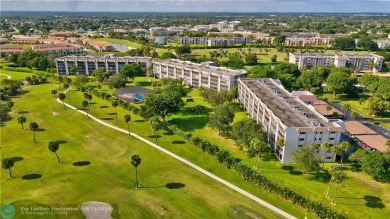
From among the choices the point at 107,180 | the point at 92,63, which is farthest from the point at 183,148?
the point at 92,63

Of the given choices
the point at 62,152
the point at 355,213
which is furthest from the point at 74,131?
the point at 355,213

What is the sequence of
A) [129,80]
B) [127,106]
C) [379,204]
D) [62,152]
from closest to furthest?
[379,204]
[62,152]
[127,106]
[129,80]

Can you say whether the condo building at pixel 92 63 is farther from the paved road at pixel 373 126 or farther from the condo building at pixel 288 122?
the paved road at pixel 373 126

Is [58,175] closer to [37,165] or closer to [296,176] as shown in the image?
[37,165]

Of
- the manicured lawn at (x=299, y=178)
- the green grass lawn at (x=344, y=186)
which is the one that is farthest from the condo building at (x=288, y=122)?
the manicured lawn at (x=299, y=178)

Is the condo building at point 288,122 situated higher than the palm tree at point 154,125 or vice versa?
the condo building at point 288,122

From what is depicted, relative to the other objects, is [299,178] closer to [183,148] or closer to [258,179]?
[258,179]

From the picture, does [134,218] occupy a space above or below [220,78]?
below

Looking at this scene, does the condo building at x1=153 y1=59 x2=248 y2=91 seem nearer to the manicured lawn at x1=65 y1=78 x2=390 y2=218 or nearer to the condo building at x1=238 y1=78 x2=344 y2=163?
the condo building at x1=238 y1=78 x2=344 y2=163
